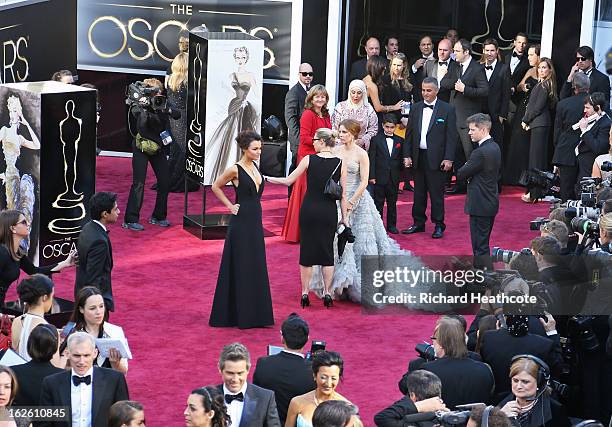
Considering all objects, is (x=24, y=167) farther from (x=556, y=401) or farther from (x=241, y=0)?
(x=241, y=0)

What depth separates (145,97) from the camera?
42.2 ft

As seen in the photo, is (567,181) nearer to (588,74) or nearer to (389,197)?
(588,74)

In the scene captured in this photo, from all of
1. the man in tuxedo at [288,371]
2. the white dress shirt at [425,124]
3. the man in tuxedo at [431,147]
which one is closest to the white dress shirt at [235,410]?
the man in tuxedo at [288,371]

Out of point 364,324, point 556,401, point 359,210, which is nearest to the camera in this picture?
point 556,401

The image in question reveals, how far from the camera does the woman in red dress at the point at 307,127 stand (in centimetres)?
1263

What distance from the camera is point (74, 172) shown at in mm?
9875

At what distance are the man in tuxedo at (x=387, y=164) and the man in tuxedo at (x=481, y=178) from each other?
1.61m

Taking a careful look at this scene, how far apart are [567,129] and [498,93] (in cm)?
145

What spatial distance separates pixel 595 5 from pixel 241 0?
177 inches

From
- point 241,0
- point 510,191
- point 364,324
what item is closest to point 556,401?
point 364,324

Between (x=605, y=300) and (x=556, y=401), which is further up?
(x=605, y=300)

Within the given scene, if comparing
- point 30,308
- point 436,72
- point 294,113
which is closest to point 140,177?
point 294,113

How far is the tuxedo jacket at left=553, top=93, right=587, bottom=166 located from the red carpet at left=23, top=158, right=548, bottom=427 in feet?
2.55

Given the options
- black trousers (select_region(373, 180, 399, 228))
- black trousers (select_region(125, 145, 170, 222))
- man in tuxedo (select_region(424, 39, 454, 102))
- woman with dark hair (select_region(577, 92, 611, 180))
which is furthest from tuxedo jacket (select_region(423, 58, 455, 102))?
black trousers (select_region(125, 145, 170, 222))
